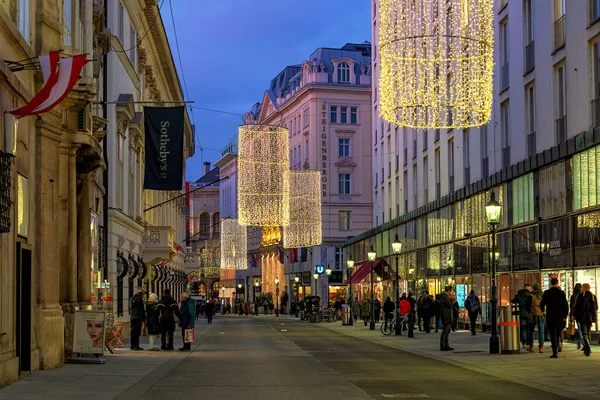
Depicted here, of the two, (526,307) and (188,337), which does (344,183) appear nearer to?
(188,337)

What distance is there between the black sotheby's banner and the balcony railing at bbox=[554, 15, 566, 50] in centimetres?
1287

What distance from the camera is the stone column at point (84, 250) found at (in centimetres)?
2473

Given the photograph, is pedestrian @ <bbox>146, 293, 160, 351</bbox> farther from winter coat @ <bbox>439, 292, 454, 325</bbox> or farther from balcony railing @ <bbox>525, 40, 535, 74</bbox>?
balcony railing @ <bbox>525, 40, 535, 74</bbox>

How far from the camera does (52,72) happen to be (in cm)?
1630

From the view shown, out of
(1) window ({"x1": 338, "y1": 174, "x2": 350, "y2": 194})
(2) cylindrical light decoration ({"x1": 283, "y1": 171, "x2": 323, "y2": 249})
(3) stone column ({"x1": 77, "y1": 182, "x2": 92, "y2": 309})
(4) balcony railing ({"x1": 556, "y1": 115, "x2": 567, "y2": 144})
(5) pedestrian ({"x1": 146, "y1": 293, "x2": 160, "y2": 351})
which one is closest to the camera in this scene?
(3) stone column ({"x1": 77, "y1": 182, "x2": 92, "y2": 309})

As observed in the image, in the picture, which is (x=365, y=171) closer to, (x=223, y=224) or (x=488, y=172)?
(x=223, y=224)

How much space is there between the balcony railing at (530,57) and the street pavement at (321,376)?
36.3 ft

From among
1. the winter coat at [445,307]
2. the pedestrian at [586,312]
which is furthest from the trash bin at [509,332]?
the pedestrian at [586,312]

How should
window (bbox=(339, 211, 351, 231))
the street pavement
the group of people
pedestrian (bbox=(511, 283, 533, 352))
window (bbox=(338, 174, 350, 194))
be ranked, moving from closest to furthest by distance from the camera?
the street pavement
pedestrian (bbox=(511, 283, 533, 352))
the group of people
window (bbox=(339, 211, 351, 231))
window (bbox=(338, 174, 350, 194))

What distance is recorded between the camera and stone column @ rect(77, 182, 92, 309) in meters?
24.7

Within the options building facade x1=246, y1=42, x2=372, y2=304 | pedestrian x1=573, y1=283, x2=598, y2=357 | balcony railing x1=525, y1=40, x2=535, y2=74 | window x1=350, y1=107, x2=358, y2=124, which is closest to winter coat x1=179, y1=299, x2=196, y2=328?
pedestrian x1=573, y1=283, x2=598, y2=357

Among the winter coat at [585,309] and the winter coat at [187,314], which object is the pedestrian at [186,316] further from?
the winter coat at [585,309]

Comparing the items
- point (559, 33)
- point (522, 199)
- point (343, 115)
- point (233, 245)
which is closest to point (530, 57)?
point (559, 33)

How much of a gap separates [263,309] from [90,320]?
77524mm
